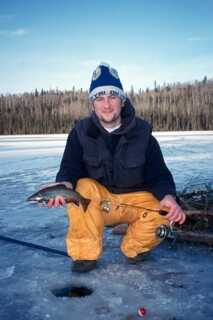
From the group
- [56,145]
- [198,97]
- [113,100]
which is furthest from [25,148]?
[113,100]

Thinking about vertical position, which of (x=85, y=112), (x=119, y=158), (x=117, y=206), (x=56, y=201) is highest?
(x=85, y=112)

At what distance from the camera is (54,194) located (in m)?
2.96

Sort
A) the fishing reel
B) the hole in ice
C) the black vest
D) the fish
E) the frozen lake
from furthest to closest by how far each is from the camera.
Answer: the black vest, the fishing reel, the fish, the hole in ice, the frozen lake

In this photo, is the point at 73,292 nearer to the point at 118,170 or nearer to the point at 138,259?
the point at 138,259

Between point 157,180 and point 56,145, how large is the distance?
9.55m

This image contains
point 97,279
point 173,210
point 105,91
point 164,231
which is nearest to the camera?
point 97,279

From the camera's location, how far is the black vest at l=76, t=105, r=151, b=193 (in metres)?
3.34

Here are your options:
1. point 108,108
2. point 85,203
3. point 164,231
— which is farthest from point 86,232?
point 108,108

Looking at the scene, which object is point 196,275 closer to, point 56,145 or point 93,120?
point 93,120

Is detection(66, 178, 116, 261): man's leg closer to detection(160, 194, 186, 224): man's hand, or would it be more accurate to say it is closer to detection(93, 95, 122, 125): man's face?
detection(160, 194, 186, 224): man's hand

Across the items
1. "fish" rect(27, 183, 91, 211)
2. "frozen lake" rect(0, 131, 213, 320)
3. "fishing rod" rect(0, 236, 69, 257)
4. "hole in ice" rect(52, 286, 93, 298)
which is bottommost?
"hole in ice" rect(52, 286, 93, 298)

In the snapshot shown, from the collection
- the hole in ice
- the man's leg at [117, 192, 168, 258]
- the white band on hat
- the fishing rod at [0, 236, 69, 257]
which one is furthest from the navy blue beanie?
the hole in ice

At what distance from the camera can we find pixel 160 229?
3248 millimetres

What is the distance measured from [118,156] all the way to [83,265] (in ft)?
2.61
